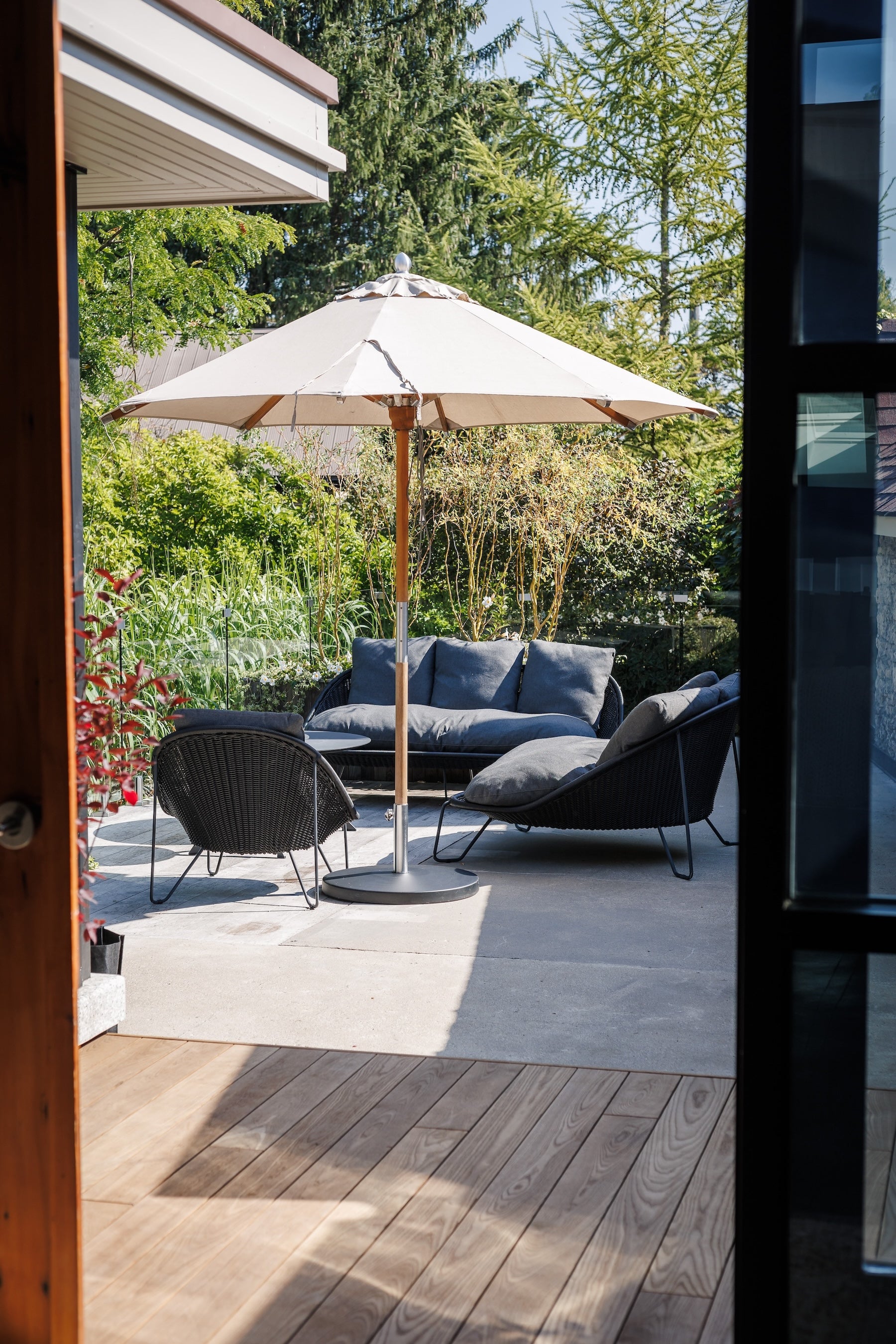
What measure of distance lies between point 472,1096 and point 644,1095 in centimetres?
43

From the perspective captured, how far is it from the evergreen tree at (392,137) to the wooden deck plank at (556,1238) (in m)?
16.9

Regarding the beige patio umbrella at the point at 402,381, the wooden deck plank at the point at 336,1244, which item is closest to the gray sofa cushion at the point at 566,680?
the beige patio umbrella at the point at 402,381

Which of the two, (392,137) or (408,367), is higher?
(392,137)

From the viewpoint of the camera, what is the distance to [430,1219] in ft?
9.01

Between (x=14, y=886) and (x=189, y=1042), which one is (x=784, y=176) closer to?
(x=14, y=886)

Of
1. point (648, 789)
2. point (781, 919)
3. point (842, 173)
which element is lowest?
point (648, 789)

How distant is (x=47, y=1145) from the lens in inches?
76.3

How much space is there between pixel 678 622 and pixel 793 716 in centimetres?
898

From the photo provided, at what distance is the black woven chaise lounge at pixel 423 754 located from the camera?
7.70 meters

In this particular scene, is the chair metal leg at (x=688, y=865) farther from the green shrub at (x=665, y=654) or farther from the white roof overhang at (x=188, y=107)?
the green shrub at (x=665, y=654)

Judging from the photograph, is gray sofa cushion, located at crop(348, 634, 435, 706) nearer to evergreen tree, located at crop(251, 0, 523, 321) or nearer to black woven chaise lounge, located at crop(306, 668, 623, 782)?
black woven chaise lounge, located at crop(306, 668, 623, 782)

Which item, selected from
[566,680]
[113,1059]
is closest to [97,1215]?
[113,1059]

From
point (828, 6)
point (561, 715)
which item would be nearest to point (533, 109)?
point (561, 715)

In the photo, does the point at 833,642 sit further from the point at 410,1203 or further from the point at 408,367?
the point at 408,367
